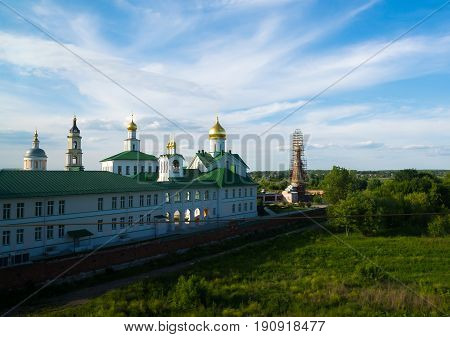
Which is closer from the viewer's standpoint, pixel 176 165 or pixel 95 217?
pixel 95 217

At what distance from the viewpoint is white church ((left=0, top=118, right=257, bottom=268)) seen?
17.3 metres

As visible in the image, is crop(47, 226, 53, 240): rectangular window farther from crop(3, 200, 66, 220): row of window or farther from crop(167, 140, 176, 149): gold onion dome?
crop(167, 140, 176, 149): gold onion dome

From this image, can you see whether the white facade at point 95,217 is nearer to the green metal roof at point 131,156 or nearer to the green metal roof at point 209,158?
the green metal roof at point 209,158

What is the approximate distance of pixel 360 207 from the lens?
27.2 metres

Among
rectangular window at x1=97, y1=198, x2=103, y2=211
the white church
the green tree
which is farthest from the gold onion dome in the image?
the green tree

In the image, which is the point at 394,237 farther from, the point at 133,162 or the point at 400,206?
the point at 133,162

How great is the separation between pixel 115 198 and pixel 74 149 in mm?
13903

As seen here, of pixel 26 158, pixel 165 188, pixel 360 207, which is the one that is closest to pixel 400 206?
pixel 360 207

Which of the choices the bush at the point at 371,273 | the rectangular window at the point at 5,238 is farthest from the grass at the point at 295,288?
the rectangular window at the point at 5,238

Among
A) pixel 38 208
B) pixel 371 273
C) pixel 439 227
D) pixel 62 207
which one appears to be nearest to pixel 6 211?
pixel 38 208

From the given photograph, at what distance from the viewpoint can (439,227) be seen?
2503cm

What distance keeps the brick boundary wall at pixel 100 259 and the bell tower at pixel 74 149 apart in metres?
16.7

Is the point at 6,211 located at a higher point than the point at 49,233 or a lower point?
higher

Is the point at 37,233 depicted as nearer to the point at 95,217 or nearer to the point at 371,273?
the point at 95,217
